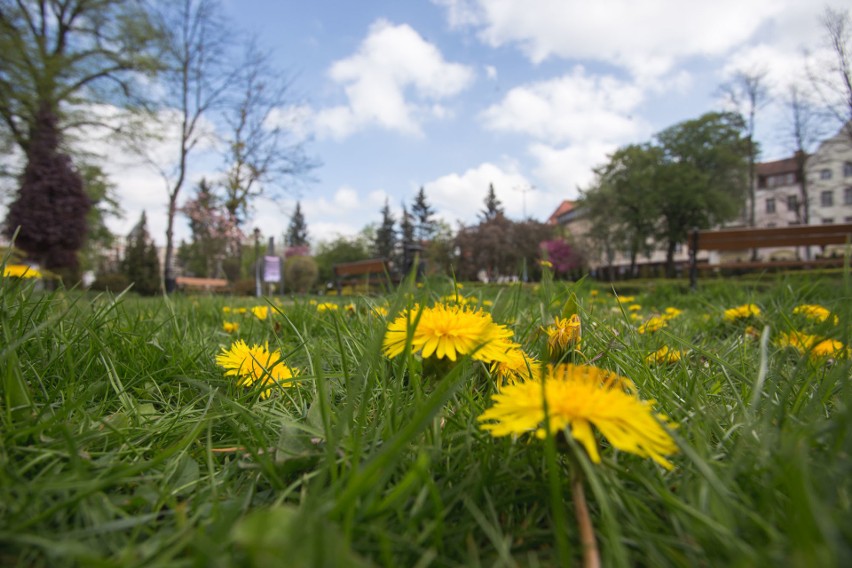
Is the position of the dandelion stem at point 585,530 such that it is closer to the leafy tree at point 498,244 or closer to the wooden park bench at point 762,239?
the wooden park bench at point 762,239

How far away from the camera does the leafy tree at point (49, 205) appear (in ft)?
40.9

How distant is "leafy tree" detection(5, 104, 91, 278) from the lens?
12.5 meters

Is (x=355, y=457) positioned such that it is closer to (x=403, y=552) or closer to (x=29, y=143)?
(x=403, y=552)

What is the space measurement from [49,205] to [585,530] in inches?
672

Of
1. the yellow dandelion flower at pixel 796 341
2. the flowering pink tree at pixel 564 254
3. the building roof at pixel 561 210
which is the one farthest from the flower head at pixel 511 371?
the building roof at pixel 561 210

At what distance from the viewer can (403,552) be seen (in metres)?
0.44

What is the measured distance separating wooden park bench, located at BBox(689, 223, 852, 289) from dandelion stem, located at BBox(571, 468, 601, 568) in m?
5.71

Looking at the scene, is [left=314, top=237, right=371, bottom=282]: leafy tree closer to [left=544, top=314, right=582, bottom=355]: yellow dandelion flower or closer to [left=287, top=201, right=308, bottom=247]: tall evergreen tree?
[left=287, top=201, right=308, bottom=247]: tall evergreen tree

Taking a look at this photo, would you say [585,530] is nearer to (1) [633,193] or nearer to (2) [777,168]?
(1) [633,193]

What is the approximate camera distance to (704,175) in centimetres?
2750

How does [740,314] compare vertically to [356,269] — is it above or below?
below

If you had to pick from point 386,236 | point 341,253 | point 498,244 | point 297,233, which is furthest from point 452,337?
point 297,233

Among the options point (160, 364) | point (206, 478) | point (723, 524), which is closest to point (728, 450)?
point (723, 524)

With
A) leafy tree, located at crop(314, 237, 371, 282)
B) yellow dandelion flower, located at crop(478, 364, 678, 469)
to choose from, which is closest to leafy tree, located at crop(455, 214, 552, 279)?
leafy tree, located at crop(314, 237, 371, 282)
